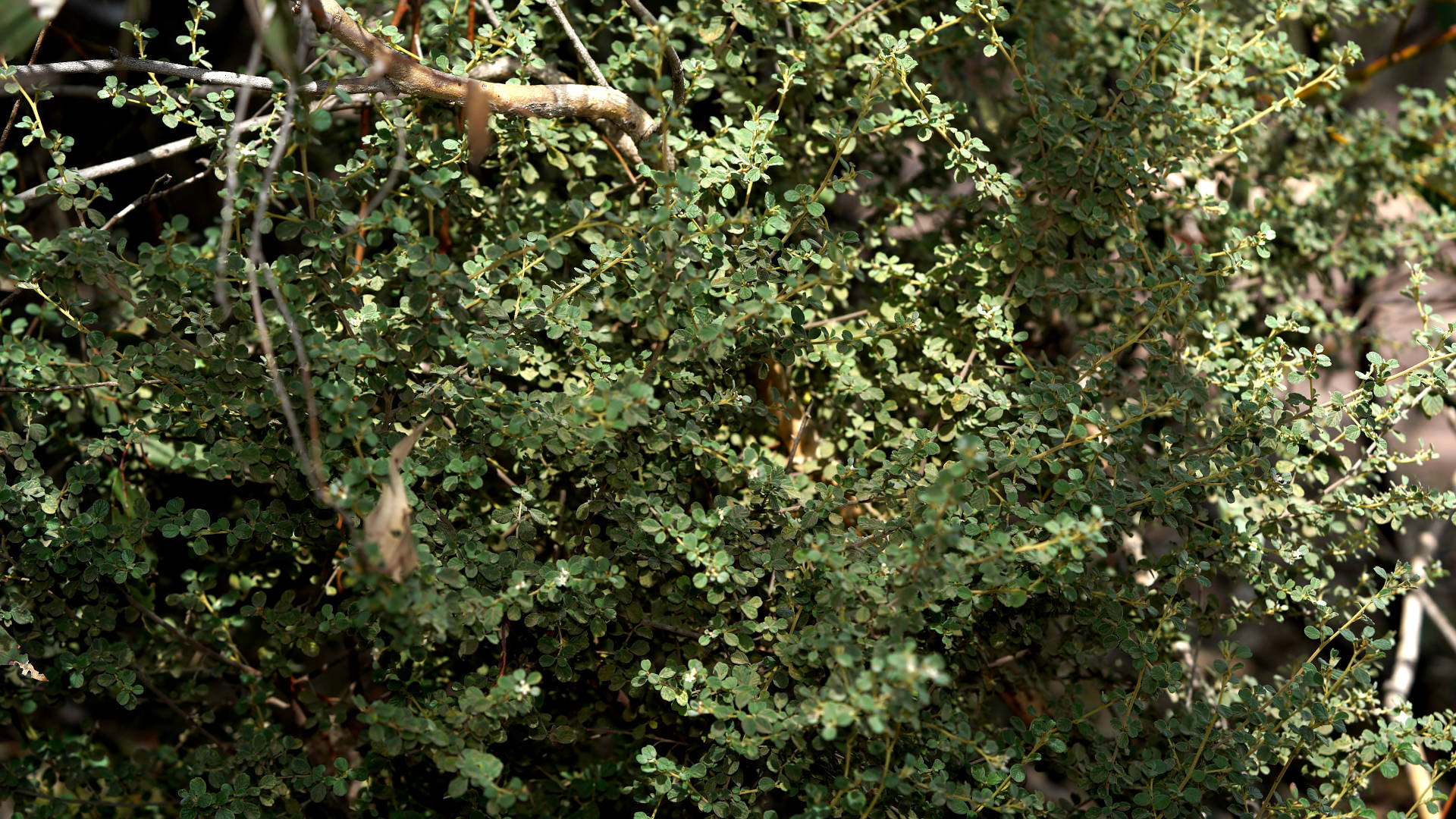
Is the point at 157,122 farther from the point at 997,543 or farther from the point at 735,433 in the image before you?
the point at 997,543

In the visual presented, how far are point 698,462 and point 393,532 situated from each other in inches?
17.2

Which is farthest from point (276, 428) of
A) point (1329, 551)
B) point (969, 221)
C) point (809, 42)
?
point (1329, 551)

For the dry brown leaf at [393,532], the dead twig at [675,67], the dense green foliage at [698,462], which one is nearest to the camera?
the dry brown leaf at [393,532]

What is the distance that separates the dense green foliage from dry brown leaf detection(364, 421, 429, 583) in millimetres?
20

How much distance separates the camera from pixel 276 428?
123cm

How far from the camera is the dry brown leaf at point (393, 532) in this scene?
981 millimetres

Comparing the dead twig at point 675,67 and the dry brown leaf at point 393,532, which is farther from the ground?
the dead twig at point 675,67

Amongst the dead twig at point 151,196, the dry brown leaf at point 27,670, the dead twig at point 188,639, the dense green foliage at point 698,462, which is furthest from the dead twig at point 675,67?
the dry brown leaf at point 27,670

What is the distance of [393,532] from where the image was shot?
99 cm

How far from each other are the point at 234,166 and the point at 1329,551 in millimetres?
1533

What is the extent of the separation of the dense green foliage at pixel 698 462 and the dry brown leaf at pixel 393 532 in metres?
0.02

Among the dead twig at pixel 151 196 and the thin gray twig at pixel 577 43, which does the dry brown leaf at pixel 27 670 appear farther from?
the thin gray twig at pixel 577 43

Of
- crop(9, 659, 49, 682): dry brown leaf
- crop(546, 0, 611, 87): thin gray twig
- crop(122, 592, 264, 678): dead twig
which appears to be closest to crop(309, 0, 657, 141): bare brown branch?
crop(546, 0, 611, 87): thin gray twig

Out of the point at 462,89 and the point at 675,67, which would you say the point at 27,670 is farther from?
the point at 675,67
